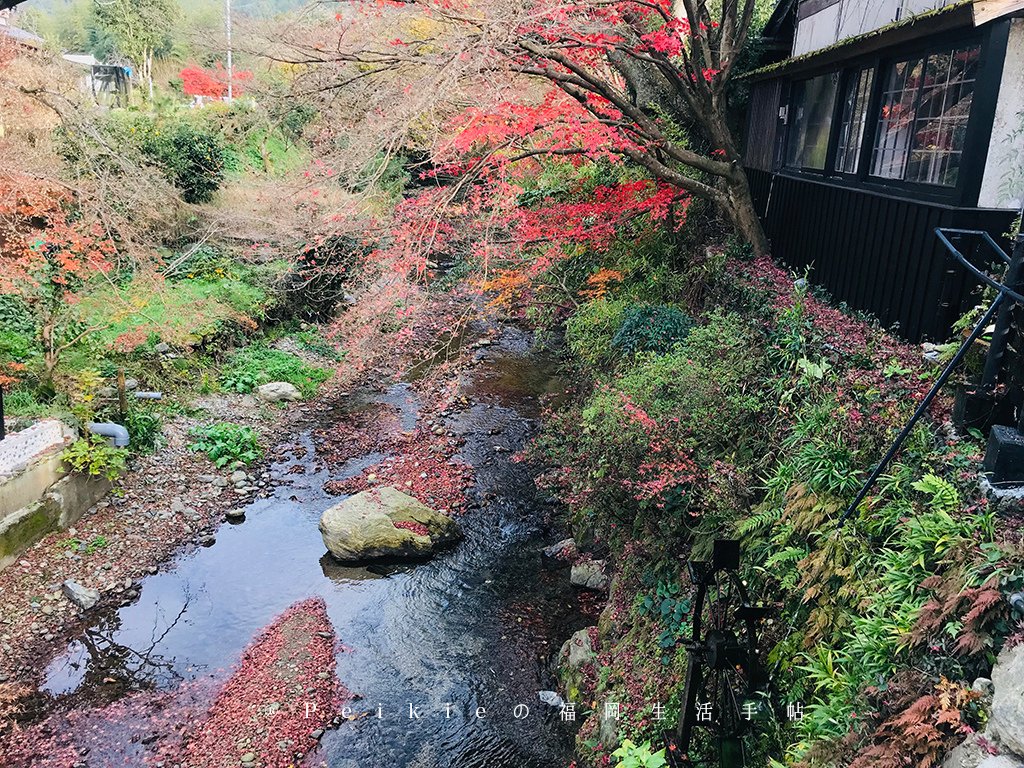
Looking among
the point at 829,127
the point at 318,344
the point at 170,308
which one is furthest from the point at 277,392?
the point at 829,127

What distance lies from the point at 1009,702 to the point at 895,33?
290 inches

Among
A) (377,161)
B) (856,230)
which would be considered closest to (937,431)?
(856,230)

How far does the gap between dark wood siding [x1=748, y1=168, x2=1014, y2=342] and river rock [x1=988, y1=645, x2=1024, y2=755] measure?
424 centimetres

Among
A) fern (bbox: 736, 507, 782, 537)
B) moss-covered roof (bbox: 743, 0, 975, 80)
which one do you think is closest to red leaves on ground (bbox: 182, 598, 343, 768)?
fern (bbox: 736, 507, 782, 537)

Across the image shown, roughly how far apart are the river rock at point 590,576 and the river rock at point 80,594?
676 centimetres

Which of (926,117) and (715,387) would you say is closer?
(926,117)

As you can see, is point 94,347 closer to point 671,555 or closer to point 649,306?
point 649,306

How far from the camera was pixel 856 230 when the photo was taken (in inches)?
333

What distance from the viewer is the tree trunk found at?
1108 centimetres

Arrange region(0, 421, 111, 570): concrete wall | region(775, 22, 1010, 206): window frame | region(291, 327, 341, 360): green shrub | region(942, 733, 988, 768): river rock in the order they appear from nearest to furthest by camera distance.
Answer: region(942, 733, 988, 768): river rock, region(775, 22, 1010, 206): window frame, region(0, 421, 111, 570): concrete wall, region(291, 327, 341, 360): green shrub

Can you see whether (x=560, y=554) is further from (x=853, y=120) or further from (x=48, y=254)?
(x=48, y=254)

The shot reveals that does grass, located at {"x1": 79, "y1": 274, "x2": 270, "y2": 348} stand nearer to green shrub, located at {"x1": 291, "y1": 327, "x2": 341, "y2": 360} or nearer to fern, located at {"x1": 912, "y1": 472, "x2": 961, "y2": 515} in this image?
green shrub, located at {"x1": 291, "y1": 327, "x2": 341, "y2": 360}

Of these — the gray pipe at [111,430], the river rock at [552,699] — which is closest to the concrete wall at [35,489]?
the gray pipe at [111,430]

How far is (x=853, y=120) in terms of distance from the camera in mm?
9430
